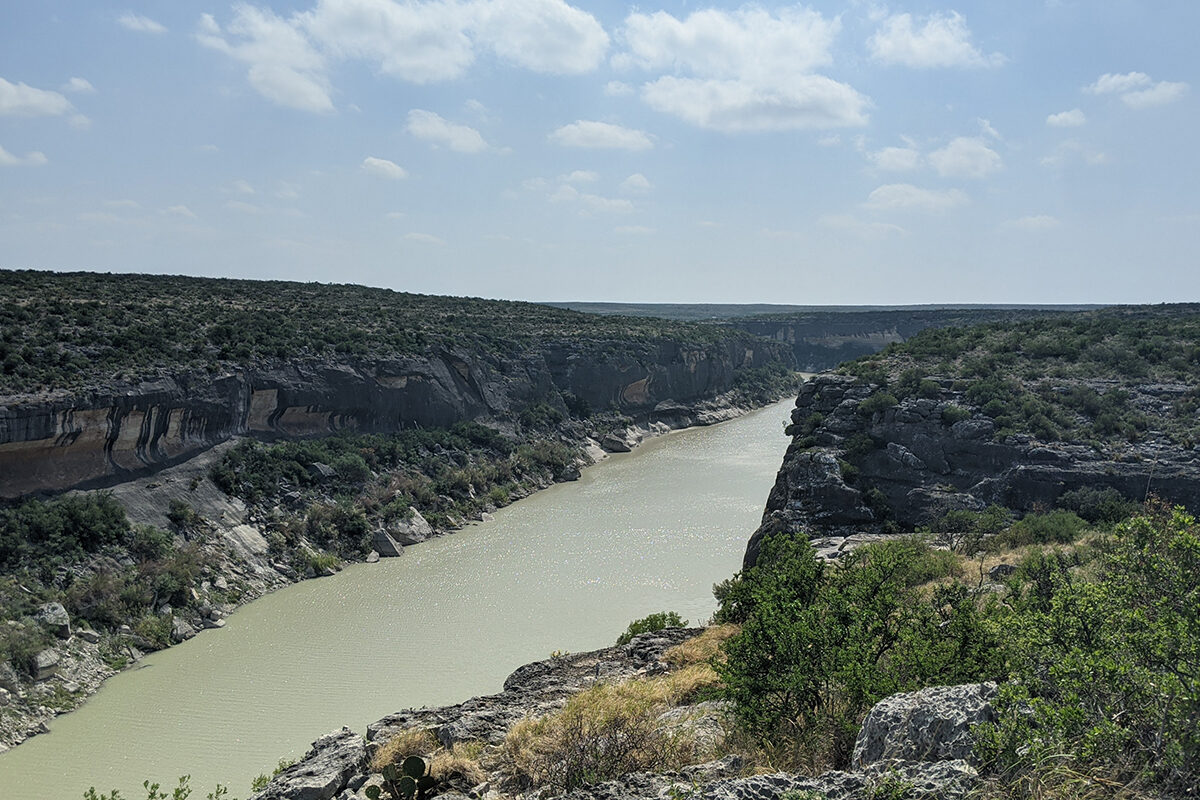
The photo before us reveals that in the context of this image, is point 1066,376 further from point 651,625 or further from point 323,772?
point 323,772

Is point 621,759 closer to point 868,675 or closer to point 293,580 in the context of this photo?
point 868,675

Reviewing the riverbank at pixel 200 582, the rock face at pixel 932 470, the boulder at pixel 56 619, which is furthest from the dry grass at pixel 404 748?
the rock face at pixel 932 470

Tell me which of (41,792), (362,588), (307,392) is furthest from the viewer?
(307,392)

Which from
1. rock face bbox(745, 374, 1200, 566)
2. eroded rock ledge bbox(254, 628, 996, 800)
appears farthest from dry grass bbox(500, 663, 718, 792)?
rock face bbox(745, 374, 1200, 566)

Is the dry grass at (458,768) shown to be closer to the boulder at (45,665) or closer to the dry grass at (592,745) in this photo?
the dry grass at (592,745)

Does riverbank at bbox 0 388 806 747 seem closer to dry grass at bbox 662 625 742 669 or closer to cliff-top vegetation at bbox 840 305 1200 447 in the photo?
dry grass at bbox 662 625 742 669

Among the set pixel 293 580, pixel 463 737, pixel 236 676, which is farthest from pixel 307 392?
pixel 463 737
